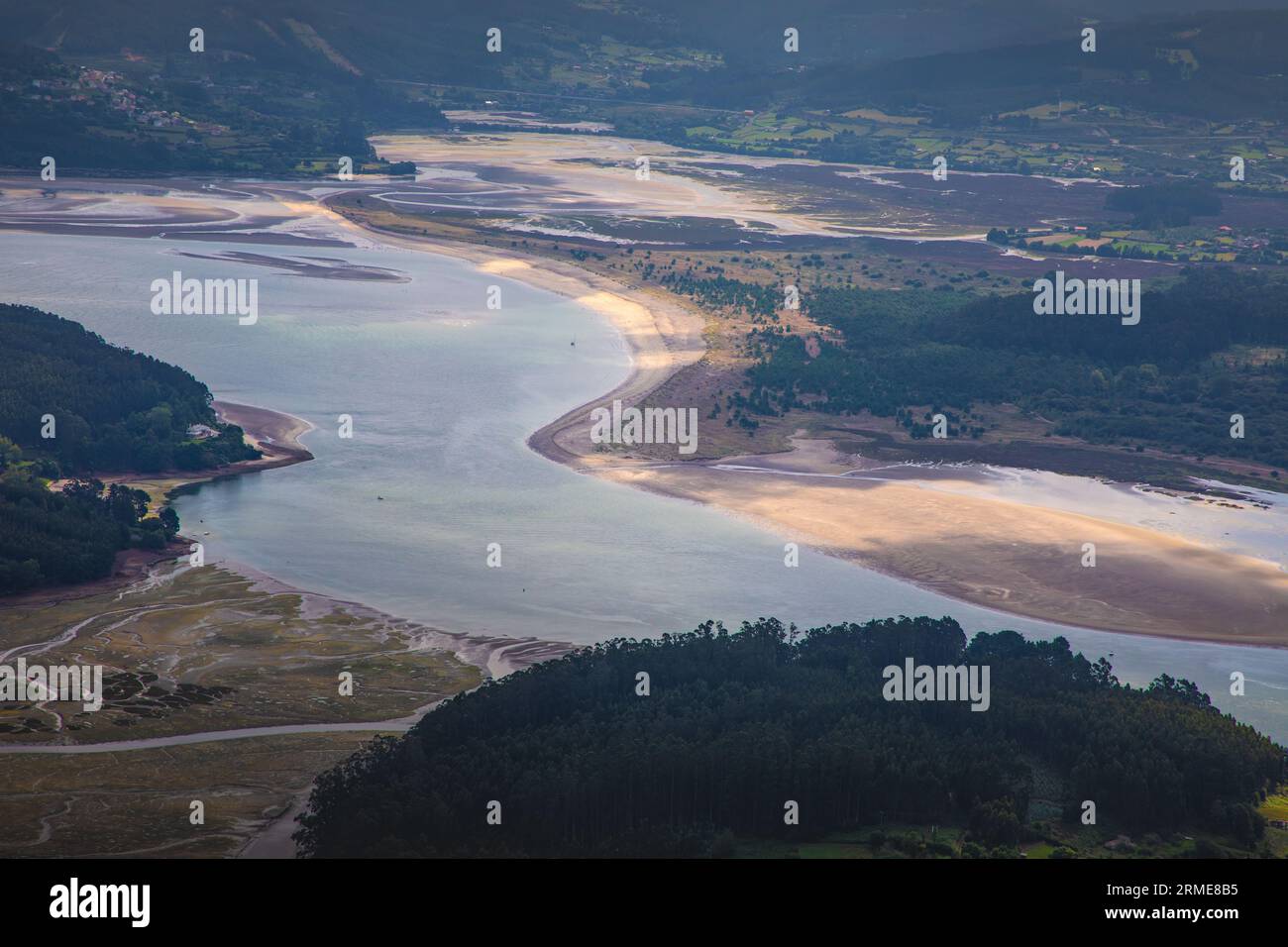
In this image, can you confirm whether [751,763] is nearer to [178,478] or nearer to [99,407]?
[178,478]

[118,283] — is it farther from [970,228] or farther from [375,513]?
[970,228]

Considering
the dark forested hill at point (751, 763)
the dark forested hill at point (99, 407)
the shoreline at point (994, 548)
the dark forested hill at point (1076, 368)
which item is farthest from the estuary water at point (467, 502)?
the dark forested hill at point (1076, 368)

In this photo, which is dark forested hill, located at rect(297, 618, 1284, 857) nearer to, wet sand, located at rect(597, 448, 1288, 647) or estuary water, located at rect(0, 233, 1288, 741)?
estuary water, located at rect(0, 233, 1288, 741)

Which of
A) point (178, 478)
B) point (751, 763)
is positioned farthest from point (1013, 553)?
point (178, 478)

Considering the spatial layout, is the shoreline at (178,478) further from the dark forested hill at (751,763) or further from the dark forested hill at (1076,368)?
the dark forested hill at (1076,368)
